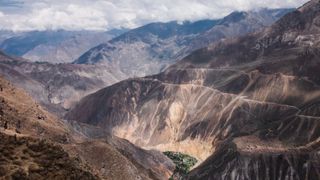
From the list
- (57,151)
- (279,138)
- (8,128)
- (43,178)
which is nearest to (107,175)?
(8,128)

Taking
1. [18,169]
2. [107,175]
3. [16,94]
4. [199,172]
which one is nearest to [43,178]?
[18,169]

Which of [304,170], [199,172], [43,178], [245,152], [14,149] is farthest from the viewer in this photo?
[199,172]

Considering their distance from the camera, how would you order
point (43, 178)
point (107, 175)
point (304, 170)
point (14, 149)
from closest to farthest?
point (43, 178)
point (14, 149)
point (107, 175)
point (304, 170)

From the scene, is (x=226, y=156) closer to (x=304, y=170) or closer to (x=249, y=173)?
(x=249, y=173)

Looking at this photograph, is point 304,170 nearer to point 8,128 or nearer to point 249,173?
point 249,173

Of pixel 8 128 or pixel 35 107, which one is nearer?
pixel 8 128

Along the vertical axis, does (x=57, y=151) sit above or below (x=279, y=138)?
above

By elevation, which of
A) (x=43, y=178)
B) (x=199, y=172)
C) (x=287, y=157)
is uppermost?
(x=43, y=178)
